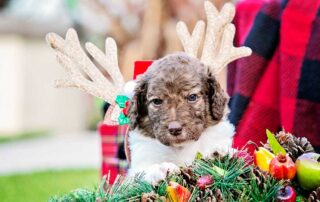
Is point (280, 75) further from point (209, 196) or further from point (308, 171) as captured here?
point (209, 196)

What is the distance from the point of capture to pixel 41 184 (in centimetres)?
445

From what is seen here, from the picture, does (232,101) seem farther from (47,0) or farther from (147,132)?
(47,0)

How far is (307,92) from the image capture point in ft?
7.48

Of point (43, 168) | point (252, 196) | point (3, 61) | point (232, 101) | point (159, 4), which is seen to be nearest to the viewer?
point (252, 196)

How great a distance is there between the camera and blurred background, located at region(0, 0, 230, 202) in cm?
450

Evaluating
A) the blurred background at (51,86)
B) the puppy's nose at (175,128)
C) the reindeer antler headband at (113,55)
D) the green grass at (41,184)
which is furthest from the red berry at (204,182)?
the green grass at (41,184)

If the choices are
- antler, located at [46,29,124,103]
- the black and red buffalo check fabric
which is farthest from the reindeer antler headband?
the black and red buffalo check fabric

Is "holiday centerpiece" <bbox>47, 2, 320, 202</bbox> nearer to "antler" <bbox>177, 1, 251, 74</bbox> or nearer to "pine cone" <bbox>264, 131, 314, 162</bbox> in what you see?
"pine cone" <bbox>264, 131, 314, 162</bbox>

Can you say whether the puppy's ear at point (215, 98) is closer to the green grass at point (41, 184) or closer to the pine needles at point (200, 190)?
the pine needles at point (200, 190)

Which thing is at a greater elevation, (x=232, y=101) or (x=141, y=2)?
(x=141, y=2)

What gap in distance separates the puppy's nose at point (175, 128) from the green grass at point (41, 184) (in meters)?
2.20

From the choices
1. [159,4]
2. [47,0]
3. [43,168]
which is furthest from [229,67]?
[47,0]

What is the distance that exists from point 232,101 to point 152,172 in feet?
3.71

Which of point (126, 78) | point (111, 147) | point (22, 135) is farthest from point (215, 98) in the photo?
point (22, 135)
